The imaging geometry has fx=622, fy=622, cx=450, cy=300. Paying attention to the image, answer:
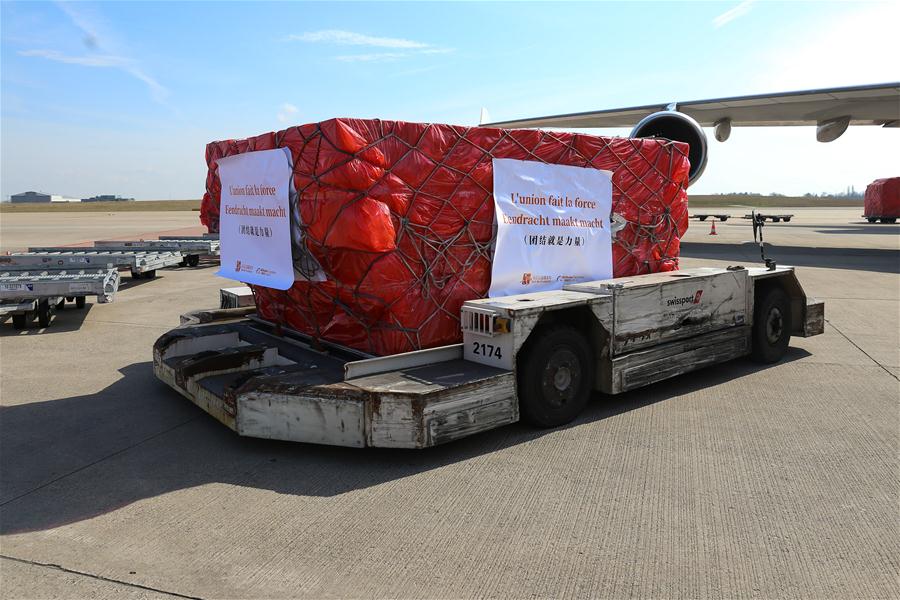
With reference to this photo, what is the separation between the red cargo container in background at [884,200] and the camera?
40.2m

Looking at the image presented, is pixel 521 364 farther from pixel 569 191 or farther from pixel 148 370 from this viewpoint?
pixel 148 370

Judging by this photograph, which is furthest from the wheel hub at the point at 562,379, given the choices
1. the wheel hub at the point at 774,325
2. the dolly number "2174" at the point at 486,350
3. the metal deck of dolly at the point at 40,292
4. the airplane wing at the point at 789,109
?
the airplane wing at the point at 789,109

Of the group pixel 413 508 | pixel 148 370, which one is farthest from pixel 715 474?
pixel 148 370

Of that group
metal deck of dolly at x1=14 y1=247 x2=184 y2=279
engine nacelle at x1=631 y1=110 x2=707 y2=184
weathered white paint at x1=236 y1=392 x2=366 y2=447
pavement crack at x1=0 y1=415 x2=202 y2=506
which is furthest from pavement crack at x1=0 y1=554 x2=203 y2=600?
metal deck of dolly at x1=14 y1=247 x2=184 y2=279

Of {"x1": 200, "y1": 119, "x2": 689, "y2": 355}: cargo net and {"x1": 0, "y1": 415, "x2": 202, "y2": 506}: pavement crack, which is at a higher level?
{"x1": 200, "y1": 119, "x2": 689, "y2": 355}: cargo net

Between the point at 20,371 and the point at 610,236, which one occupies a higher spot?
the point at 610,236

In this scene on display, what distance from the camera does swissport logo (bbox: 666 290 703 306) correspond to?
629 centimetres

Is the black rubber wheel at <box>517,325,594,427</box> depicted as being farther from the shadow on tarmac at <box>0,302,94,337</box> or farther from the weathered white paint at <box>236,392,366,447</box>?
the shadow on tarmac at <box>0,302,94,337</box>

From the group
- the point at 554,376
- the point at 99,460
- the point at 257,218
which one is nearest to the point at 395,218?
the point at 257,218

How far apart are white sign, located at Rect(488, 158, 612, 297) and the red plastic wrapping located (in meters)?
43.2

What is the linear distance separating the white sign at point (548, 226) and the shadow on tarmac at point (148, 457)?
4.49 feet

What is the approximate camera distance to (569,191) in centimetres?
624

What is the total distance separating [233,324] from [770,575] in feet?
19.5

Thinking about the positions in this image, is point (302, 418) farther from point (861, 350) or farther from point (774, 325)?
point (861, 350)
